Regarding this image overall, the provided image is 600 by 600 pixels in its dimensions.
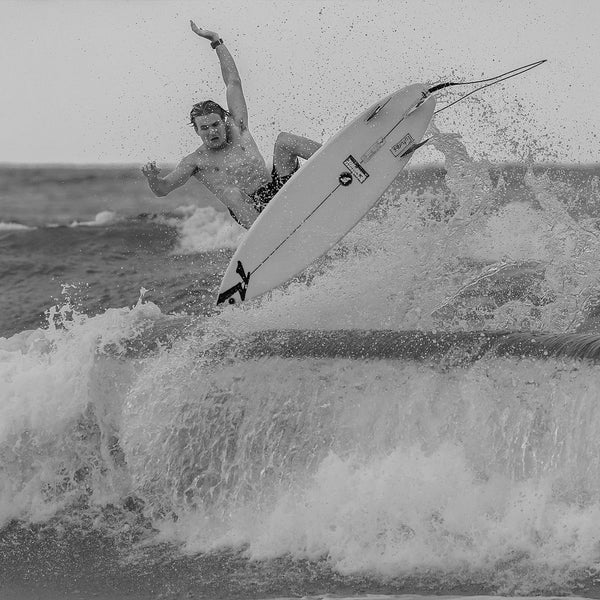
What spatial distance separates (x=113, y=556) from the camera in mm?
6793

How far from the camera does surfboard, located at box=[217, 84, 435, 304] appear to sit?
808 cm

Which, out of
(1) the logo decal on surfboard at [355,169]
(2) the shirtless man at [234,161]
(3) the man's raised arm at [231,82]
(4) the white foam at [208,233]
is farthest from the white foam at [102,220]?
(1) the logo decal on surfboard at [355,169]

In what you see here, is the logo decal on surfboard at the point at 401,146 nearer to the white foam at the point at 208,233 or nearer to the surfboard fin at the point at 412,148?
the surfboard fin at the point at 412,148

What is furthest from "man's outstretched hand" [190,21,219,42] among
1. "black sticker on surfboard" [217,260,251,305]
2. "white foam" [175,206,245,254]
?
"white foam" [175,206,245,254]

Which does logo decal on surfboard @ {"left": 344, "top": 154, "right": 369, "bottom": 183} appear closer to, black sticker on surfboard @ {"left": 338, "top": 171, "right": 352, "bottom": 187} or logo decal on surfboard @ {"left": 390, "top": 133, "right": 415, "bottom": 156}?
black sticker on surfboard @ {"left": 338, "top": 171, "right": 352, "bottom": 187}

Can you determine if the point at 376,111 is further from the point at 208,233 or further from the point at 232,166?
the point at 208,233

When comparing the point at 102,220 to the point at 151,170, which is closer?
the point at 151,170

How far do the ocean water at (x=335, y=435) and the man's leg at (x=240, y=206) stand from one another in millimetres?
783

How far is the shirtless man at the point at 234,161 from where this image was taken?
8.47 metres

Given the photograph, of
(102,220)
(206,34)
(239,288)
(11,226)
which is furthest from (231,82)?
(102,220)

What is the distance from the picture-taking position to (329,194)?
322 inches

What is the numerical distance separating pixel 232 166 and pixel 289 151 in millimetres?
537

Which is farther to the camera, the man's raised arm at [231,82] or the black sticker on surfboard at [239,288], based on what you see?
the man's raised arm at [231,82]

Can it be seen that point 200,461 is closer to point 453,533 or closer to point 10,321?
point 453,533
